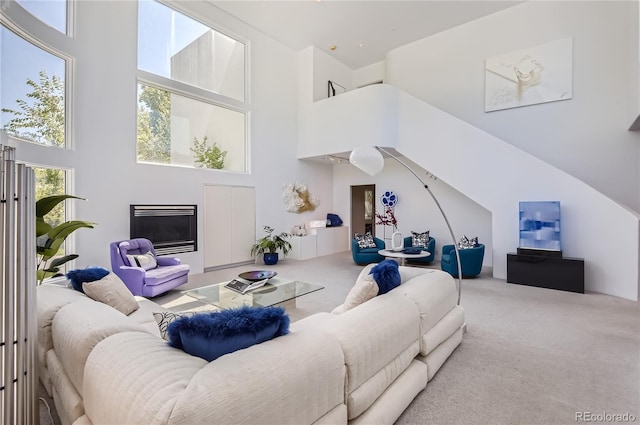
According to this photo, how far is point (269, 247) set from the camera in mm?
7383

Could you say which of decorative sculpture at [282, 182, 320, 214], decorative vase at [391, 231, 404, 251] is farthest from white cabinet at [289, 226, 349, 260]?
decorative vase at [391, 231, 404, 251]

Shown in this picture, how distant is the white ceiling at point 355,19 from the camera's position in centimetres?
661

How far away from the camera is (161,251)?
5.84 metres

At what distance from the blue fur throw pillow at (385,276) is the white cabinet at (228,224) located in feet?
16.9

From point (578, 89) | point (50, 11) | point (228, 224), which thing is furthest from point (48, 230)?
point (578, 89)

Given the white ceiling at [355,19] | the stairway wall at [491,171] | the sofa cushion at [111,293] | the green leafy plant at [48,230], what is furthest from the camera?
the white ceiling at [355,19]

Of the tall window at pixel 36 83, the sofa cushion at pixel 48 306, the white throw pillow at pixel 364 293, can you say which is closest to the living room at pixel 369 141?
the tall window at pixel 36 83

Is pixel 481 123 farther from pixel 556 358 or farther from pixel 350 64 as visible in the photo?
pixel 556 358

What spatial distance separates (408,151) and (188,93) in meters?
5.03

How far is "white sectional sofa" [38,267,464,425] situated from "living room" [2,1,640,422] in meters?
3.44

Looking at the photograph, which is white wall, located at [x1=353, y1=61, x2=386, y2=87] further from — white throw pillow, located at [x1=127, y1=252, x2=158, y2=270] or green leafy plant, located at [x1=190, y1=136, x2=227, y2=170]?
white throw pillow, located at [x1=127, y1=252, x2=158, y2=270]

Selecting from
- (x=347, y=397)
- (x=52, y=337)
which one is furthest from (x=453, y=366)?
(x=52, y=337)

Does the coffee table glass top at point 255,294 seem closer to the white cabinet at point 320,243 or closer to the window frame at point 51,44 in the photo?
the window frame at point 51,44

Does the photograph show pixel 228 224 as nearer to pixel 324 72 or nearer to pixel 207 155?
pixel 207 155
